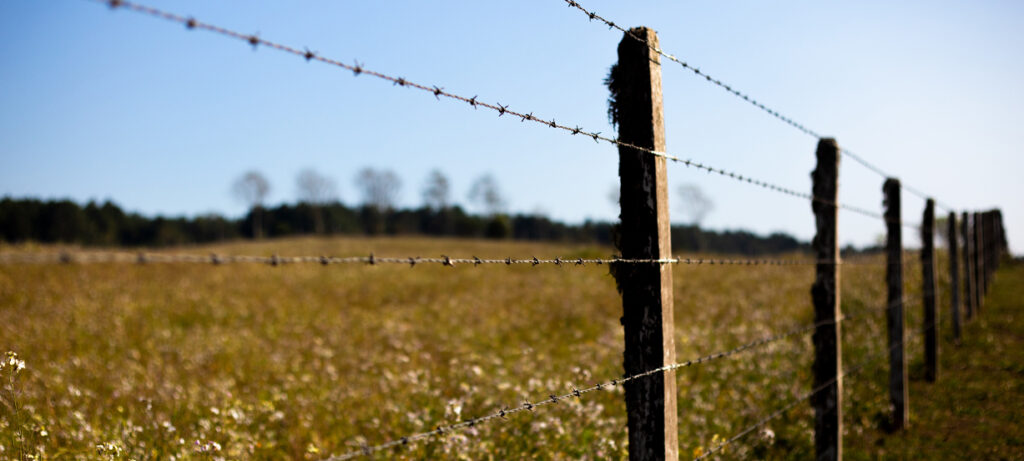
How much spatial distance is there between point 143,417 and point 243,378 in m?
2.79

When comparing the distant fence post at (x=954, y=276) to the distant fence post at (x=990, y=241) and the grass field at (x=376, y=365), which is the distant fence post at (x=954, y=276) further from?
the distant fence post at (x=990, y=241)

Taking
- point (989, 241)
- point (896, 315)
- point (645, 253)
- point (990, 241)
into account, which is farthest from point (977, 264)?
point (645, 253)

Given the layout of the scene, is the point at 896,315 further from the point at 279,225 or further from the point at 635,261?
the point at 279,225

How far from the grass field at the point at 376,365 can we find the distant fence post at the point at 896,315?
0.22 meters

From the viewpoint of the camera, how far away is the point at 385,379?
23.4 feet

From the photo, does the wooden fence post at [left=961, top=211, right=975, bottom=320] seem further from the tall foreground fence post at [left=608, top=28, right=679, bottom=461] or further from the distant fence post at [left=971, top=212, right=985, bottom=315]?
the tall foreground fence post at [left=608, top=28, right=679, bottom=461]

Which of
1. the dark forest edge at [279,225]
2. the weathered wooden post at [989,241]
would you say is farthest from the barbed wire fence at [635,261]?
the dark forest edge at [279,225]

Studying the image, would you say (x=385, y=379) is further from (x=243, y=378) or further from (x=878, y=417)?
(x=878, y=417)

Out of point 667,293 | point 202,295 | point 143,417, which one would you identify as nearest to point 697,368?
point 667,293

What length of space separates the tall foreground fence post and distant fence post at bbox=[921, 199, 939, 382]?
24.3 ft

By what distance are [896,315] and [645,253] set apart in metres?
5.24

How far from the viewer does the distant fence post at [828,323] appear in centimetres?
450

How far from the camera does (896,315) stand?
250 inches

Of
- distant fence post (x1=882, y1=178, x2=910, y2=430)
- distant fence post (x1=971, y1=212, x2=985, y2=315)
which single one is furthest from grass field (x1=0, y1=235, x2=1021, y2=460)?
distant fence post (x1=971, y1=212, x2=985, y2=315)
